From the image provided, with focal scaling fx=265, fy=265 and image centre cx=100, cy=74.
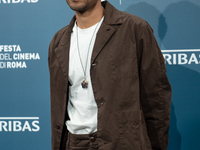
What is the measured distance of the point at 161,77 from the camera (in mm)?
1198

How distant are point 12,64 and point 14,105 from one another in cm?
30

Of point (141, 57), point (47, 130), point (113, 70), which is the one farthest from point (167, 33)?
point (47, 130)

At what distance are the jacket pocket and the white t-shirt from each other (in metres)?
0.12

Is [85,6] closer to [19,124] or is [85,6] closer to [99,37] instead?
[99,37]

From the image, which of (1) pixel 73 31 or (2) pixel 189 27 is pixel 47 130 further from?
(2) pixel 189 27

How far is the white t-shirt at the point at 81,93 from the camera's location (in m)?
1.17

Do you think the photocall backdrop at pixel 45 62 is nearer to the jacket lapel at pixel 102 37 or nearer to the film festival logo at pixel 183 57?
the film festival logo at pixel 183 57

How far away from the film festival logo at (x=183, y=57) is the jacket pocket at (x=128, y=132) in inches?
29.1

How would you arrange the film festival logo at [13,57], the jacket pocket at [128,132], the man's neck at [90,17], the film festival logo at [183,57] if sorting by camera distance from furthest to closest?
1. the film festival logo at [13,57]
2. the film festival logo at [183,57]
3. the man's neck at [90,17]
4. the jacket pocket at [128,132]

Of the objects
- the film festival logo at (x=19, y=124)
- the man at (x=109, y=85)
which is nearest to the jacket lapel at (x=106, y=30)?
the man at (x=109, y=85)

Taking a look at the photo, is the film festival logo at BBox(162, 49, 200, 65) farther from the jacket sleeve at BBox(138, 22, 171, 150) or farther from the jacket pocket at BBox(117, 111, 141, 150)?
the jacket pocket at BBox(117, 111, 141, 150)

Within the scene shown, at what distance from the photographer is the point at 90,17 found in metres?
1.25

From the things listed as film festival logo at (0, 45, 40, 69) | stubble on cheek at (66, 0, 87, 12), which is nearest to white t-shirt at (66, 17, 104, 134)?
stubble on cheek at (66, 0, 87, 12)

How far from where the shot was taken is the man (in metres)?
1.14
